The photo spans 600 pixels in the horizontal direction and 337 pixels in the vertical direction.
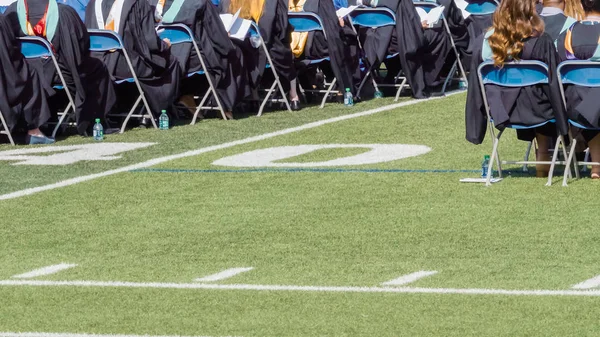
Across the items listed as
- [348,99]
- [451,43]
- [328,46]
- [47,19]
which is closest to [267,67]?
[328,46]

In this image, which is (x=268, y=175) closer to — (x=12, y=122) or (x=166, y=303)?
(x=12, y=122)

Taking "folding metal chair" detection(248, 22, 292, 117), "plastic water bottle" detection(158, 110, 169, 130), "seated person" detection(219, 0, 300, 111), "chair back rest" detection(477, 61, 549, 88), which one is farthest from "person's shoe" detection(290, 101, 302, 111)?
"chair back rest" detection(477, 61, 549, 88)

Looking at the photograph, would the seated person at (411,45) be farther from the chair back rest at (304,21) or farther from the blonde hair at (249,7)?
the blonde hair at (249,7)

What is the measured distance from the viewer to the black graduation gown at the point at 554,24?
11.6 meters

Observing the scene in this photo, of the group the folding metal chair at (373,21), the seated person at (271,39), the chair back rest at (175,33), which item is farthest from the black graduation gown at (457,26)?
the chair back rest at (175,33)

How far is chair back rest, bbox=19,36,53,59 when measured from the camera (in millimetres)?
14016

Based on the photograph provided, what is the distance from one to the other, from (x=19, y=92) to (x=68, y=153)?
1071mm

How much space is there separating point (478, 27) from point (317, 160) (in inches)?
245

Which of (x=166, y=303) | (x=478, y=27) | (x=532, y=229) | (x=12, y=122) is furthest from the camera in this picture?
(x=478, y=27)

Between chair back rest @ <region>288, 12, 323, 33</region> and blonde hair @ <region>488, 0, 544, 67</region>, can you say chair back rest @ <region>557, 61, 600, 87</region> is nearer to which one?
blonde hair @ <region>488, 0, 544, 67</region>

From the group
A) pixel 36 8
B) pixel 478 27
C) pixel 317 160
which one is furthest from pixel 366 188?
pixel 478 27

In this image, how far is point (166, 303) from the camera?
7.21 meters

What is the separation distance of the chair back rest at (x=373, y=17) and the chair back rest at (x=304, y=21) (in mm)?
857

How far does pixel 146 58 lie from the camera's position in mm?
14898
